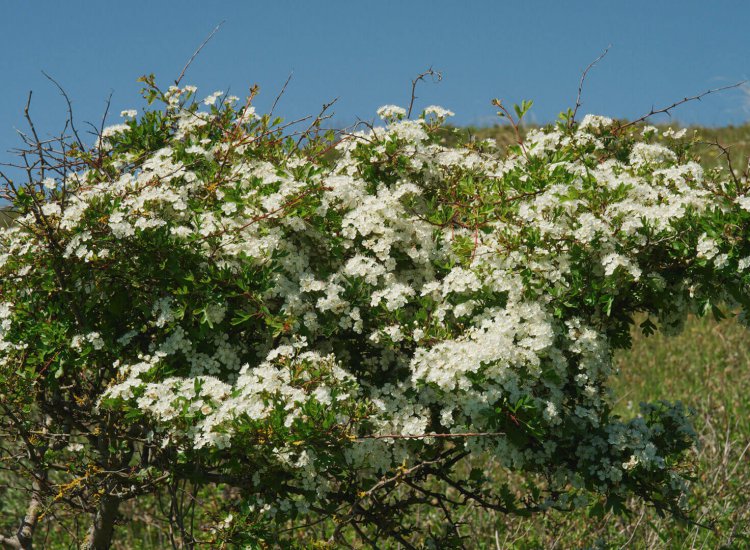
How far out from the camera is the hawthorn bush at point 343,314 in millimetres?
4121

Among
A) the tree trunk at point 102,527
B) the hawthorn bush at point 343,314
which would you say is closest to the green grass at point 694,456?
the hawthorn bush at point 343,314

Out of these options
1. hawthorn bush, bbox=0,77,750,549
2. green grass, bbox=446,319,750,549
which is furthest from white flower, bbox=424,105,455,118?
green grass, bbox=446,319,750,549

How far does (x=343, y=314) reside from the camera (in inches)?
179

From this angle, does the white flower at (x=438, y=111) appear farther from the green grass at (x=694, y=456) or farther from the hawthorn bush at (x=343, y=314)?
the green grass at (x=694, y=456)

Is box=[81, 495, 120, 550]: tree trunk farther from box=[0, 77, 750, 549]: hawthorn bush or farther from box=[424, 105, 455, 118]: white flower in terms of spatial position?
box=[424, 105, 455, 118]: white flower

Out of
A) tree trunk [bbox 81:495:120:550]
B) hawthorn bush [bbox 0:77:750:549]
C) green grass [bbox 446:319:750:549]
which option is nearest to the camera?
hawthorn bush [bbox 0:77:750:549]

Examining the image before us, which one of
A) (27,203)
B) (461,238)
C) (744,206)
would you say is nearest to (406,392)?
(461,238)

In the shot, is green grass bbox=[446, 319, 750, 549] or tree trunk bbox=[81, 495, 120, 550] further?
green grass bbox=[446, 319, 750, 549]

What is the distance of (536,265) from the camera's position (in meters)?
4.42

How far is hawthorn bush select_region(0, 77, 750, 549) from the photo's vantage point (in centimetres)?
412

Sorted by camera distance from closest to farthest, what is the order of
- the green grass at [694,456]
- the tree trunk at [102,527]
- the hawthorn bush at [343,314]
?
the hawthorn bush at [343,314] → the tree trunk at [102,527] → the green grass at [694,456]

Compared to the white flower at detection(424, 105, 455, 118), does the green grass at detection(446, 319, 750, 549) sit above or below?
below

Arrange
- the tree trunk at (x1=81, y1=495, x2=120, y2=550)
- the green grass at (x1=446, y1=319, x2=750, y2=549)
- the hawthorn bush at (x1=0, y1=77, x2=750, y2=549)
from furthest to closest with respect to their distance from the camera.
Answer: the green grass at (x1=446, y1=319, x2=750, y2=549) < the tree trunk at (x1=81, y1=495, x2=120, y2=550) < the hawthorn bush at (x1=0, y1=77, x2=750, y2=549)

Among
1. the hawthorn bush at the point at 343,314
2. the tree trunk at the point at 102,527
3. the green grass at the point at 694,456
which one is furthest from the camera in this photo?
the green grass at the point at 694,456
